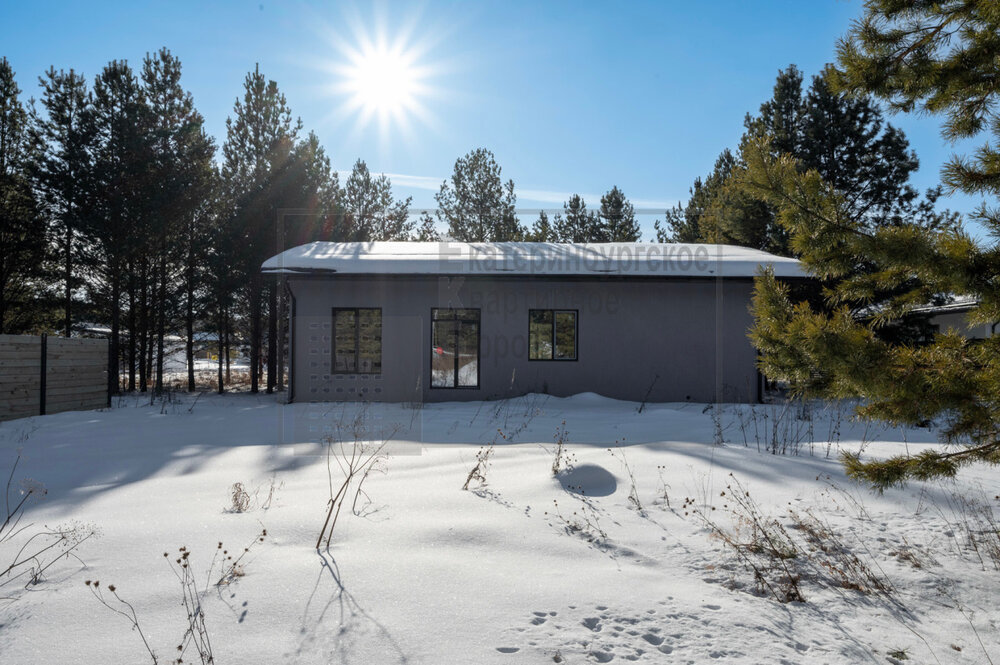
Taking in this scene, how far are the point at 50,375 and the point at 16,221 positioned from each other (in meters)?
8.23

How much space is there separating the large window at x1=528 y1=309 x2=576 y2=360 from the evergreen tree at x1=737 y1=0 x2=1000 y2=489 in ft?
28.3

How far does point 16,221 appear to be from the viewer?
15.6 m

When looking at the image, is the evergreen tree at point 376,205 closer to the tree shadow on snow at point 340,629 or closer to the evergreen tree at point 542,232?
the evergreen tree at point 542,232

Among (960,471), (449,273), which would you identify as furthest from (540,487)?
(449,273)

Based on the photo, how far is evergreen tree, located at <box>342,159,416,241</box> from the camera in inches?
1010

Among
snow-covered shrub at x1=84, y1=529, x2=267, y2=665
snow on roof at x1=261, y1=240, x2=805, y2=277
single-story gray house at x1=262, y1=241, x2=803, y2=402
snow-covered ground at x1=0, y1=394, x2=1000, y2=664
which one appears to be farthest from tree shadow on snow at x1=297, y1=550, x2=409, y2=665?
single-story gray house at x1=262, y1=241, x2=803, y2=402

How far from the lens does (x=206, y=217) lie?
17.4 meters

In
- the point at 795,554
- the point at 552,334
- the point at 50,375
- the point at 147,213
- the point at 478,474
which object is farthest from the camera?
the point at 147,213

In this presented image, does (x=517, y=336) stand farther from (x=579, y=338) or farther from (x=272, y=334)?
(x=272, y=334)

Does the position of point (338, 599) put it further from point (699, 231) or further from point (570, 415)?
point (699, 231)

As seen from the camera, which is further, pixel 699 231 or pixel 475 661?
pixel 699 231

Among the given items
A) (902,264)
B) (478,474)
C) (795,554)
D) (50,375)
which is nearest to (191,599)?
(478,474)

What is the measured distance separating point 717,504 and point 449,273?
817cm

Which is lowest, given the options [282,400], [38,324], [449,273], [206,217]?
[282,400]
